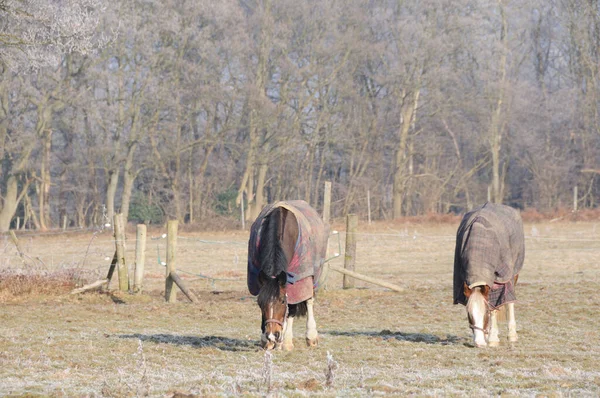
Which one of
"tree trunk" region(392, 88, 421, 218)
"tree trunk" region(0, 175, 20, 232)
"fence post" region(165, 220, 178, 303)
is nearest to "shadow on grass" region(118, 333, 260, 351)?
"fence post" region(165, 220, 178, 303)

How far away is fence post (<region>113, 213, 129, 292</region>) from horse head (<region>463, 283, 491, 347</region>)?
27.2 ft

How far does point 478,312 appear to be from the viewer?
31.3ft

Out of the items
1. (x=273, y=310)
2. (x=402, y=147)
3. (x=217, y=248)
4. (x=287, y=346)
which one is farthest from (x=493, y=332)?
(x=402, y=147)

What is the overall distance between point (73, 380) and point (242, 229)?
29.3 meters

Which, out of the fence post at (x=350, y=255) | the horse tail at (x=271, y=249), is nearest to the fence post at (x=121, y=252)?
the fence post at (x=350, y=255)

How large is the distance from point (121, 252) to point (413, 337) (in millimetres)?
7297

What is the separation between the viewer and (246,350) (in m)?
9.59

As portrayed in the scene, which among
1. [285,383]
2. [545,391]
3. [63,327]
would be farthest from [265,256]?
[63,327]

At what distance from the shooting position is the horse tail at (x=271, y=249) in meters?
9.00

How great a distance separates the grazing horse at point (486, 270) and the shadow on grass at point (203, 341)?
8.40 ft

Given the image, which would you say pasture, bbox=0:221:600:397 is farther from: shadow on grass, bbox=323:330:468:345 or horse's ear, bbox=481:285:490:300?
horse's ear, bbox=481:285:490:300

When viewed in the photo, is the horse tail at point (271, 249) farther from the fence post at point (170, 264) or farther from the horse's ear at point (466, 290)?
the fence post at point (170, 264)

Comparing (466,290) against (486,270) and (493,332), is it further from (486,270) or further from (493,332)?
(493,332)

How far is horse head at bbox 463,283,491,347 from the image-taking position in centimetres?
955
